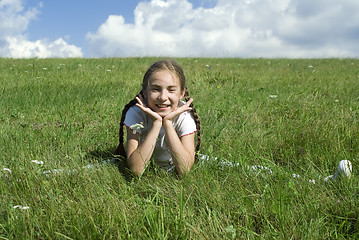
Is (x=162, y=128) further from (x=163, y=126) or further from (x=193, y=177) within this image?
(x=193, y=177)

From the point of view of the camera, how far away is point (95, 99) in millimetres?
5316

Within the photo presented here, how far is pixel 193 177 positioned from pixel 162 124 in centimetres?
56

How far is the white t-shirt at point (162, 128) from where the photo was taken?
289cm

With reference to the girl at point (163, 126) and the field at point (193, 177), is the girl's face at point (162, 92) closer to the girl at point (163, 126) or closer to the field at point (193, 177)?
the girl at point (163, 126)

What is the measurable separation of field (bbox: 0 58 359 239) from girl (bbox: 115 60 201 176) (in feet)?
0.52

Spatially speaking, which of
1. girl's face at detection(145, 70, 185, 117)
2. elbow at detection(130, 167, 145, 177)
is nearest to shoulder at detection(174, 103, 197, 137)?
girl's face at detection(145, 70, 185, 117)

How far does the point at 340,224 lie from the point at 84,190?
1.70 meters

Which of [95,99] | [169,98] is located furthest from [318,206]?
[95,99]

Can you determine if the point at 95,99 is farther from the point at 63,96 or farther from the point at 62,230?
the point at 62,230

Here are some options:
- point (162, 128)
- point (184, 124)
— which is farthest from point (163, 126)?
point (184, 124)

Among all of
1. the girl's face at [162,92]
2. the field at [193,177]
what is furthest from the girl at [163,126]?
the field at [193,177]

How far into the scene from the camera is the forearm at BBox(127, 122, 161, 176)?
8.76 feet

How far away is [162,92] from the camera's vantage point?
277 cm

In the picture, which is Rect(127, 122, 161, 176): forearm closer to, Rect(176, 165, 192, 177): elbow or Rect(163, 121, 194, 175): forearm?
Rect(163, 121, 194, 175): forearm
